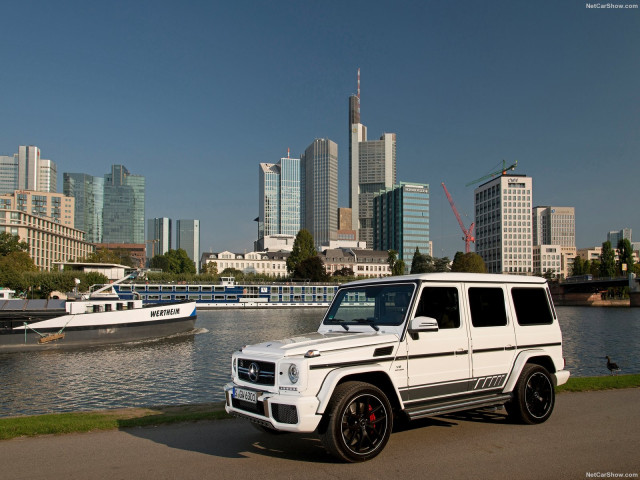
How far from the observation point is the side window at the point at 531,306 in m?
9.27

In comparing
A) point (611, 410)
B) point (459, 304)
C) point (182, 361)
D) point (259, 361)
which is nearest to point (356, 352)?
point (259, 361)

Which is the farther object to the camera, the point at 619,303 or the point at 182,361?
the point at 619,303

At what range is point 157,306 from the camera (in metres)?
47.6

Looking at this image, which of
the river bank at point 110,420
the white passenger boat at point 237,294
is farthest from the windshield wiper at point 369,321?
the white passenger boat at point 237,294

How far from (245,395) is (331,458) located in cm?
150

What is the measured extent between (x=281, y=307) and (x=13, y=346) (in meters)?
68.3

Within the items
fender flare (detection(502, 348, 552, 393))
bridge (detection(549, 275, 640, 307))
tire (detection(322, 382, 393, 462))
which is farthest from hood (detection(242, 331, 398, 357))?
bridge (detection(549, 275, 640, 307))

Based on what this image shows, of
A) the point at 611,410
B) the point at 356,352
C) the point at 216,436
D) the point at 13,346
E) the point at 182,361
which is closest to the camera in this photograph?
the point at 356,352

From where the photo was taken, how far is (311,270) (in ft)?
454

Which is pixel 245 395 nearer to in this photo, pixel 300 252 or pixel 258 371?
pixel 258 371

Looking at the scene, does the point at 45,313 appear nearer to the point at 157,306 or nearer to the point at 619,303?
the point at 157,306

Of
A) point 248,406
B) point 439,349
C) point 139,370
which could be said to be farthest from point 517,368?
point 139,370

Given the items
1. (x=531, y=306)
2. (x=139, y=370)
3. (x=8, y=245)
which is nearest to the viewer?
(x=531, y=306)

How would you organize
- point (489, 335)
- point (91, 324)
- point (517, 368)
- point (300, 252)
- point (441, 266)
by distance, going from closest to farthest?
1. point (489, 335)
2. point (517, 368)
3. point (91, 324)
4. point (300, 252)
5. point (441, 266)
